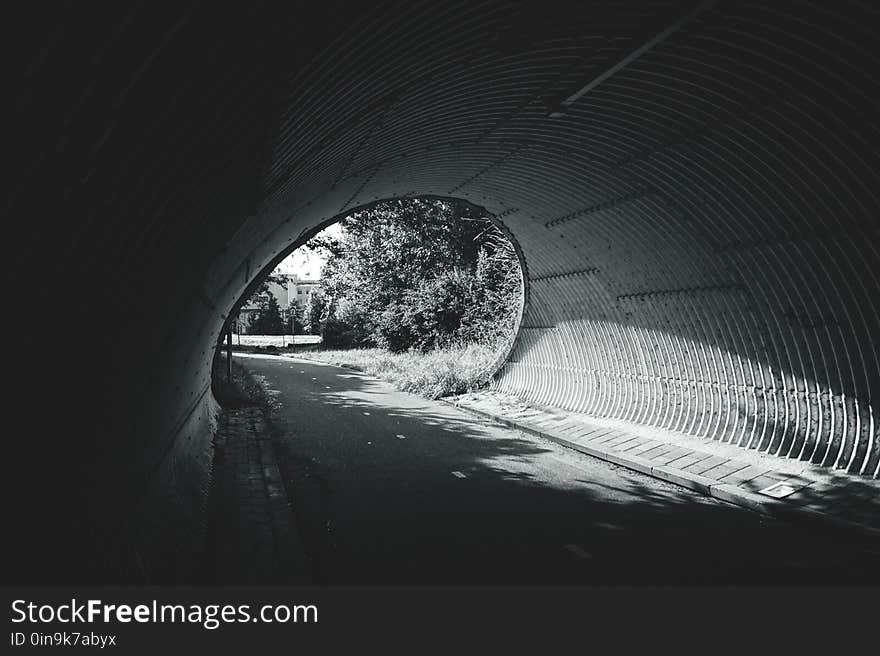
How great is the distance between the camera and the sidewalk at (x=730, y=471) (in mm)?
6543

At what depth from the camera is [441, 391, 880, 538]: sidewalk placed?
6.54m

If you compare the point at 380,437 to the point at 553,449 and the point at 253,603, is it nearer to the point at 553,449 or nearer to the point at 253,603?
the point at 553,449

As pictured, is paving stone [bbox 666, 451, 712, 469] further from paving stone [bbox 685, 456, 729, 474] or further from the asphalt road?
the asphalt road

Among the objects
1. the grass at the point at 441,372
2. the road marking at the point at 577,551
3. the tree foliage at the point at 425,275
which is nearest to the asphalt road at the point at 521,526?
the road marking at the point at 577,551

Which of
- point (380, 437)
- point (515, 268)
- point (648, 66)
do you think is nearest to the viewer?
point (648, 66)

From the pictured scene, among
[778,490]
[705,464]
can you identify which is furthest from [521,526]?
[705,464]

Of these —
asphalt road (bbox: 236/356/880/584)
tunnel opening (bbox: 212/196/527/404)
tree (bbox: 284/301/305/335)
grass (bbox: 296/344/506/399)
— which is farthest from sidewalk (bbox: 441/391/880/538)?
tree (bbox: 284/301/305/335)

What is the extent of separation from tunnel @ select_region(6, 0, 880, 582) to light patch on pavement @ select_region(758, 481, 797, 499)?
0.72 metres

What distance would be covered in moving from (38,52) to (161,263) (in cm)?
240

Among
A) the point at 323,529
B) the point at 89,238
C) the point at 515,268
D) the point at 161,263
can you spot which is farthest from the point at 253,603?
the point at 515,268

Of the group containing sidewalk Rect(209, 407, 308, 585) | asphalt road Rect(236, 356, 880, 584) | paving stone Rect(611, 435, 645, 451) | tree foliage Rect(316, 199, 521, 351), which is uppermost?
tree foliage Rect(316, 199, 521, 351)

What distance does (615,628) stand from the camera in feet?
13.5

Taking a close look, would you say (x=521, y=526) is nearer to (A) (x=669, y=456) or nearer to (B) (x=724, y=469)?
(B) (x=724, y=469)

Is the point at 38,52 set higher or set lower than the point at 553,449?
higher
